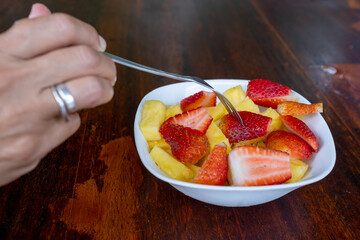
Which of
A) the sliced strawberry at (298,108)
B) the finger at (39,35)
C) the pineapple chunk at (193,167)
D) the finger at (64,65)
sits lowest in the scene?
the pineapple chunk at (193,167)

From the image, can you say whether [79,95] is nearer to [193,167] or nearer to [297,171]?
[193,167]

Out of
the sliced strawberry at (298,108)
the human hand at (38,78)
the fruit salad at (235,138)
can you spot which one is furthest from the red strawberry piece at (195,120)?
the human hand at (38,78)

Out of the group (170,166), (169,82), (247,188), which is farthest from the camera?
(169,82)

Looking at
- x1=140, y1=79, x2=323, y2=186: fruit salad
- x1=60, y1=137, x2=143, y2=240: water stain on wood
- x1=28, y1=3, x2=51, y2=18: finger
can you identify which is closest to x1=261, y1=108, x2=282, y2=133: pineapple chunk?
x1=140, y1=79, x2=323, y2=186: fruit salad

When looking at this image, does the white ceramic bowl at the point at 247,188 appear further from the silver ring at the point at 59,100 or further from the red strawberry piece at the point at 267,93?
the silver ring at the point at 59,100

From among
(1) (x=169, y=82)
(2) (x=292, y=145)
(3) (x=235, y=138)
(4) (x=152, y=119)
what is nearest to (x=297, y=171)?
(2) (x=292, y=145)

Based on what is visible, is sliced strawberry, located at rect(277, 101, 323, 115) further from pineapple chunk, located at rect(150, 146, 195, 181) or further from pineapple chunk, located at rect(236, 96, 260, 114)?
pineapple chunk, located at rect(150, 146, 195, 181)
